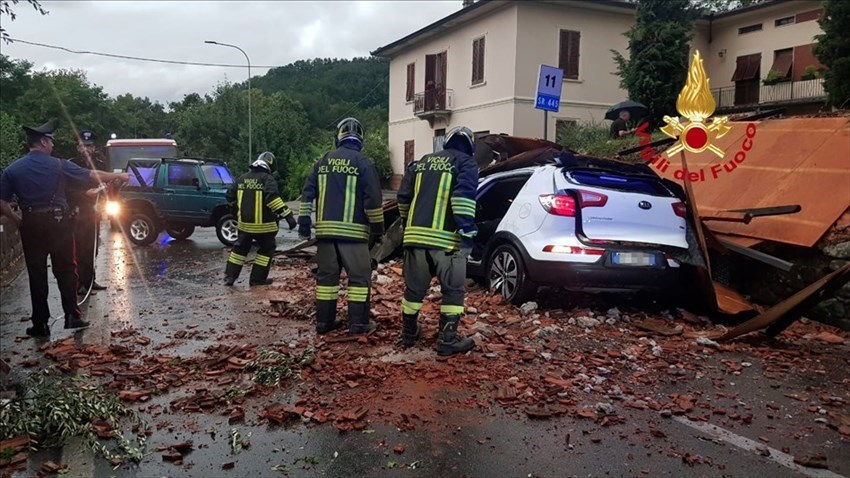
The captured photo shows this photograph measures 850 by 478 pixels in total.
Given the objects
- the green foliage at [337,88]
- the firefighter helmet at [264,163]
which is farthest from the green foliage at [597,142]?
the green foliage at [337,88]

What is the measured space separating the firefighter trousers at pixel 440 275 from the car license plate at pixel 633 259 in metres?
1.77

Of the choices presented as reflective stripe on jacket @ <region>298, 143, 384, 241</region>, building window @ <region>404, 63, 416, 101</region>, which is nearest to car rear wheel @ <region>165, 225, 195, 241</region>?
reflective stripe on jacket @ <region>298, 143, 384, 241</region>

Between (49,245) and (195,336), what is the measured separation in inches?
62.9

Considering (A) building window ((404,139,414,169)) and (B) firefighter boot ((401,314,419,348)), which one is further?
(A) building window ((404,139,414,169))

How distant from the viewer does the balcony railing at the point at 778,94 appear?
2581 centimetres

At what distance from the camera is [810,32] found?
2584cm

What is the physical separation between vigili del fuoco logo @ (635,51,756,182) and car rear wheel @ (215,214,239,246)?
8.57 m

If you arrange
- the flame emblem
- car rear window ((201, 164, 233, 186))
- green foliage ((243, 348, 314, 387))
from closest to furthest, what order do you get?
green foliage ((243, 348, 314, 387)), the flame emblem, car rear window ((201, 164, 233, 186))

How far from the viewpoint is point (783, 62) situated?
2720cm

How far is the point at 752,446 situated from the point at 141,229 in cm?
1343

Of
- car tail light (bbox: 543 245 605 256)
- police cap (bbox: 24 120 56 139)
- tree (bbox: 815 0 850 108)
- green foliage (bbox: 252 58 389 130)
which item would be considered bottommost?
car tail light (bbox: 543 245 605 256)

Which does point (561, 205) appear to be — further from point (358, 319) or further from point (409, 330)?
point (358, 319)

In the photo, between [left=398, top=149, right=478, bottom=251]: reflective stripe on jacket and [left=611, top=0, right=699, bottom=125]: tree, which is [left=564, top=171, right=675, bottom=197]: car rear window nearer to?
[left=398, top=149, right=478, bottom=251]: reflective stripe on jacket

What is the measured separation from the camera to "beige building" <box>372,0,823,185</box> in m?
25.2
